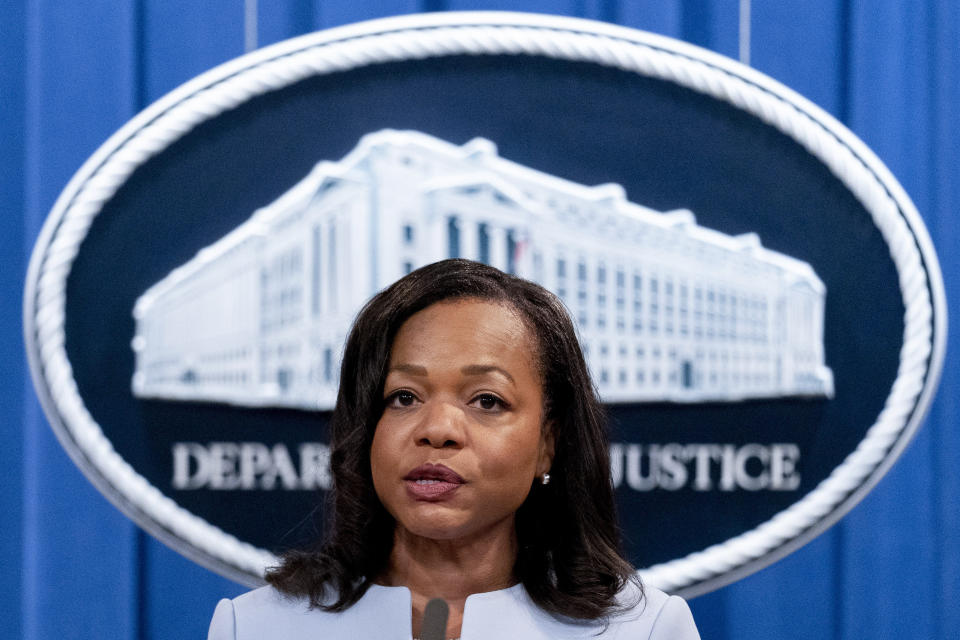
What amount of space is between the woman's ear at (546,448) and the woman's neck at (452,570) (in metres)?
0.06

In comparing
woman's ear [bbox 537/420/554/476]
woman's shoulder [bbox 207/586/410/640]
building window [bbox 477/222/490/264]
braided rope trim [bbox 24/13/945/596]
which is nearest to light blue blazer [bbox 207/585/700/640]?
woman's shoulder [bbox 207/586/410/640]

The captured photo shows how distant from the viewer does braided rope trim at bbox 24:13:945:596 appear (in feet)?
3.67

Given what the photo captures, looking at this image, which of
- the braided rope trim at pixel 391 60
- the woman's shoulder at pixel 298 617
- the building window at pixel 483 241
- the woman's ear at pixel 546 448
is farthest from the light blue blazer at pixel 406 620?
the building window at pixel 483 241

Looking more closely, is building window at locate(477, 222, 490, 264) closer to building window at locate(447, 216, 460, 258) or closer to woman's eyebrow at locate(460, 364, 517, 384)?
building window at locate(447, 216, 460, 258)

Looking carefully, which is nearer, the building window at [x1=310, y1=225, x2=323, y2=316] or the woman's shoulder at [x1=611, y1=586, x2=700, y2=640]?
the woman's shoulder at [x1=611, y1=586, x2=700, y2=640]

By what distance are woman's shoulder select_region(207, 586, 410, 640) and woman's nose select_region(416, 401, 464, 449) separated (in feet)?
0.51

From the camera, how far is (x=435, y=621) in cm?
70

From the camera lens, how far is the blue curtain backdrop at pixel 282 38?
1.14 meters

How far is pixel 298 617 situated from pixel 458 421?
0.25 meters

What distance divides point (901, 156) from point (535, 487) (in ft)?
2.17

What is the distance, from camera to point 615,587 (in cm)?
82

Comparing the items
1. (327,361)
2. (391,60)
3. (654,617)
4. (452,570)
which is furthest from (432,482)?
(391,60)

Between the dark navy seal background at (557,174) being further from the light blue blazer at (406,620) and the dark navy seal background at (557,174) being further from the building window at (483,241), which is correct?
the light blue blazer at (406,620)

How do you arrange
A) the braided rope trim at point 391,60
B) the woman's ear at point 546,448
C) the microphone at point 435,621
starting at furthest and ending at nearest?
the braided rope trim at point 391,60 → the woman's ear at point 546,448 → the microphone at point 435,621
